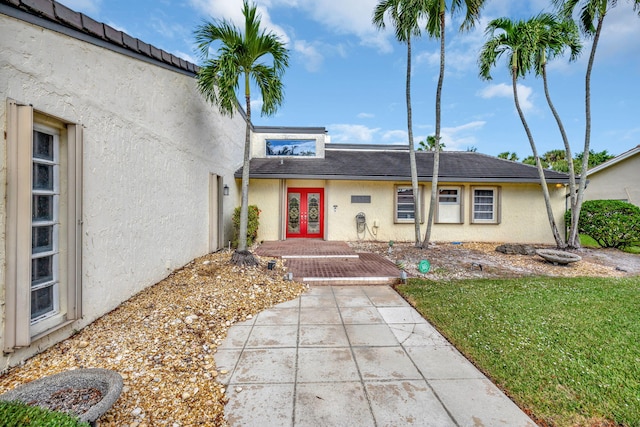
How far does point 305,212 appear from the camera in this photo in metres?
11.6

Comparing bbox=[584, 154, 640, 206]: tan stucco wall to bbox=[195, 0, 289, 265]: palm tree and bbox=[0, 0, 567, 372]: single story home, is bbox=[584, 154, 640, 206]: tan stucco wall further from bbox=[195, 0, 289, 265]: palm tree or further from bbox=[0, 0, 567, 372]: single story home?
bbox=[0, 0, 567, 372]: single story home

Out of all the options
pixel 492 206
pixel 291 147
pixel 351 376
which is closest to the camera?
pixel 351 376

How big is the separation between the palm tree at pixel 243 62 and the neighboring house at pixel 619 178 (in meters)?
18.5

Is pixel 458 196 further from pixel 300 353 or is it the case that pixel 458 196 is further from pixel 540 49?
pixel 300 353

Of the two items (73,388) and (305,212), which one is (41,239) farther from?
(305,212)

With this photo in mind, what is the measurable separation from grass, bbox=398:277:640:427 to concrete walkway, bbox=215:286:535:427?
0.30 metres

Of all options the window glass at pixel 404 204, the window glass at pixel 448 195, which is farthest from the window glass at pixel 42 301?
the window glass at pixel 448 195

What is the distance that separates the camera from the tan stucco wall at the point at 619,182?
1389 centimetres

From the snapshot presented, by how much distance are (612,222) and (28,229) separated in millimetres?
16195

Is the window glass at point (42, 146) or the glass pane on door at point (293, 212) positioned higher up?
the window glass at point (42, 146)

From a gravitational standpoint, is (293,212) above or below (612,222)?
above

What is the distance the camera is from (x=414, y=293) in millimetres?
5375

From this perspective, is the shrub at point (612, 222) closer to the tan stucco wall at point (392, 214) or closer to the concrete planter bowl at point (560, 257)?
the tan stucco wall at point (392, 214)

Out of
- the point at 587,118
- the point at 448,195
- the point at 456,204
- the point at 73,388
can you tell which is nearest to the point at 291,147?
the point at 448,195
